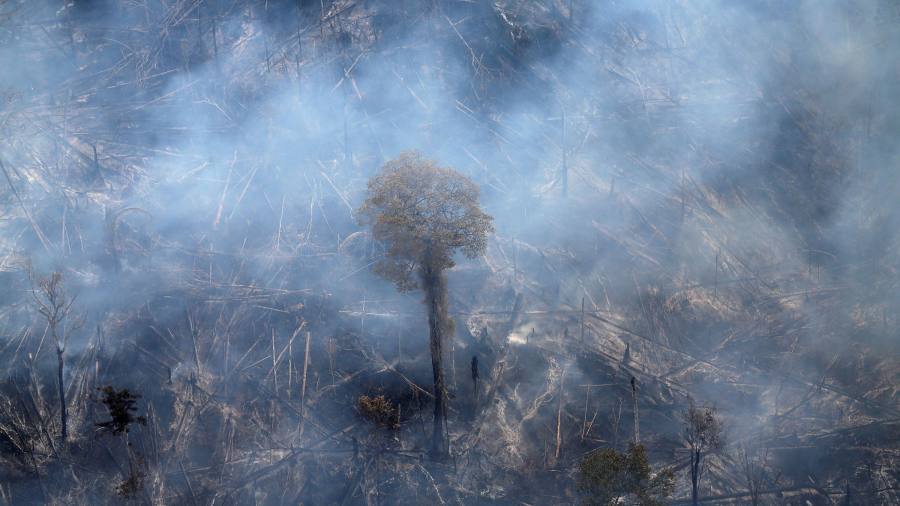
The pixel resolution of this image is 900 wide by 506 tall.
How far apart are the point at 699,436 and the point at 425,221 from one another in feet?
34.8

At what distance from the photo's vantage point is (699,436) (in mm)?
22641

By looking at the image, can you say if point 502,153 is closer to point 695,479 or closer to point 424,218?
point 424,218

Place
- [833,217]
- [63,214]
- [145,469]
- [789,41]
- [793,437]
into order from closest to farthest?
[145,469] < [793,437] < [63,214] < [833,217] < [789,41]

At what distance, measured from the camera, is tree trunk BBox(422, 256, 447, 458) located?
23109 mm

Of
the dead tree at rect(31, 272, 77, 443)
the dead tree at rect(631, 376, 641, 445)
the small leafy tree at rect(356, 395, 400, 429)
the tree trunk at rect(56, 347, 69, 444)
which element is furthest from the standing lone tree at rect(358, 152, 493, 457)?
the tree trunk at rect(56, 347, 69, 444)

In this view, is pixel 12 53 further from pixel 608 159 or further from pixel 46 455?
pixel 608 159

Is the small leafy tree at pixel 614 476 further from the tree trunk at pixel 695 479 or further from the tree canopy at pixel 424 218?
the tree canopy at pixel 424 218

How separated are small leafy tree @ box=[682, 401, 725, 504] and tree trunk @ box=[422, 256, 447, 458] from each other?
7872 millimetres

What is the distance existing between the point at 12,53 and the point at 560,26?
27775 mm

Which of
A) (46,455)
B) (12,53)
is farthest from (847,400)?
(12,53)

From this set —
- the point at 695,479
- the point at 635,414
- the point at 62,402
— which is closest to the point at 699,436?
the point at 695,479

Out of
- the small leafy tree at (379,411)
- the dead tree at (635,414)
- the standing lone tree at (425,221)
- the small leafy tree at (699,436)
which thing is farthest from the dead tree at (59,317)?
the small leafy tree at (699,436)

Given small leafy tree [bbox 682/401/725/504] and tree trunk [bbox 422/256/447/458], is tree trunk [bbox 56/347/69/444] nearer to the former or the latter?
tree trunk [bbox 422/256/447/458]

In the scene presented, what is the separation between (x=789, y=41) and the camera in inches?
1580
